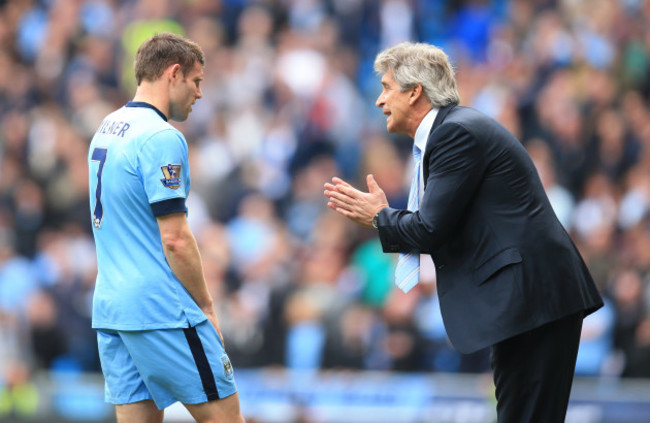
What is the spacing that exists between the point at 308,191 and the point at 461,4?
146 inches

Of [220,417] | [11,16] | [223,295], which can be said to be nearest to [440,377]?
[223,295]

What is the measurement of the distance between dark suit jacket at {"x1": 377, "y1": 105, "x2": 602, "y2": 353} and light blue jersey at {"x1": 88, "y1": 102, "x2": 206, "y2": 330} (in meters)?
1.00

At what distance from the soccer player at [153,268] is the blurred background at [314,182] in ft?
14.2

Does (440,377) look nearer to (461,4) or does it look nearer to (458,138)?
(458,138)

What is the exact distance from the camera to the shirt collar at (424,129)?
178 inches

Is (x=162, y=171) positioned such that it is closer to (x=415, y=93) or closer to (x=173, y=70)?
(x=173, y=70)

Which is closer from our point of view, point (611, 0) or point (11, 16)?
point (611, 0)

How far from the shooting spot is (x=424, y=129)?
179 inches

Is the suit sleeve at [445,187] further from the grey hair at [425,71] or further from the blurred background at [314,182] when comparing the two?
the blurred background at [314,182]

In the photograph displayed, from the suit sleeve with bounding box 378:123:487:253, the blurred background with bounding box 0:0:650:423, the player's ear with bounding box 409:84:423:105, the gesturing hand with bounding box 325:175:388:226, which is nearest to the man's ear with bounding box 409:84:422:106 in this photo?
the player's ear with bounding box 409:84:423:105

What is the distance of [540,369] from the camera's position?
172 inches

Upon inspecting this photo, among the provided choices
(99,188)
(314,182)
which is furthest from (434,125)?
(314,182)

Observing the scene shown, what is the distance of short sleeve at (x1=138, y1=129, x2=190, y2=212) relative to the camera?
424 cm

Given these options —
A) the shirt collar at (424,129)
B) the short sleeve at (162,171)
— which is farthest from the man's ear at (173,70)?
the shirt collar at (424,129)
